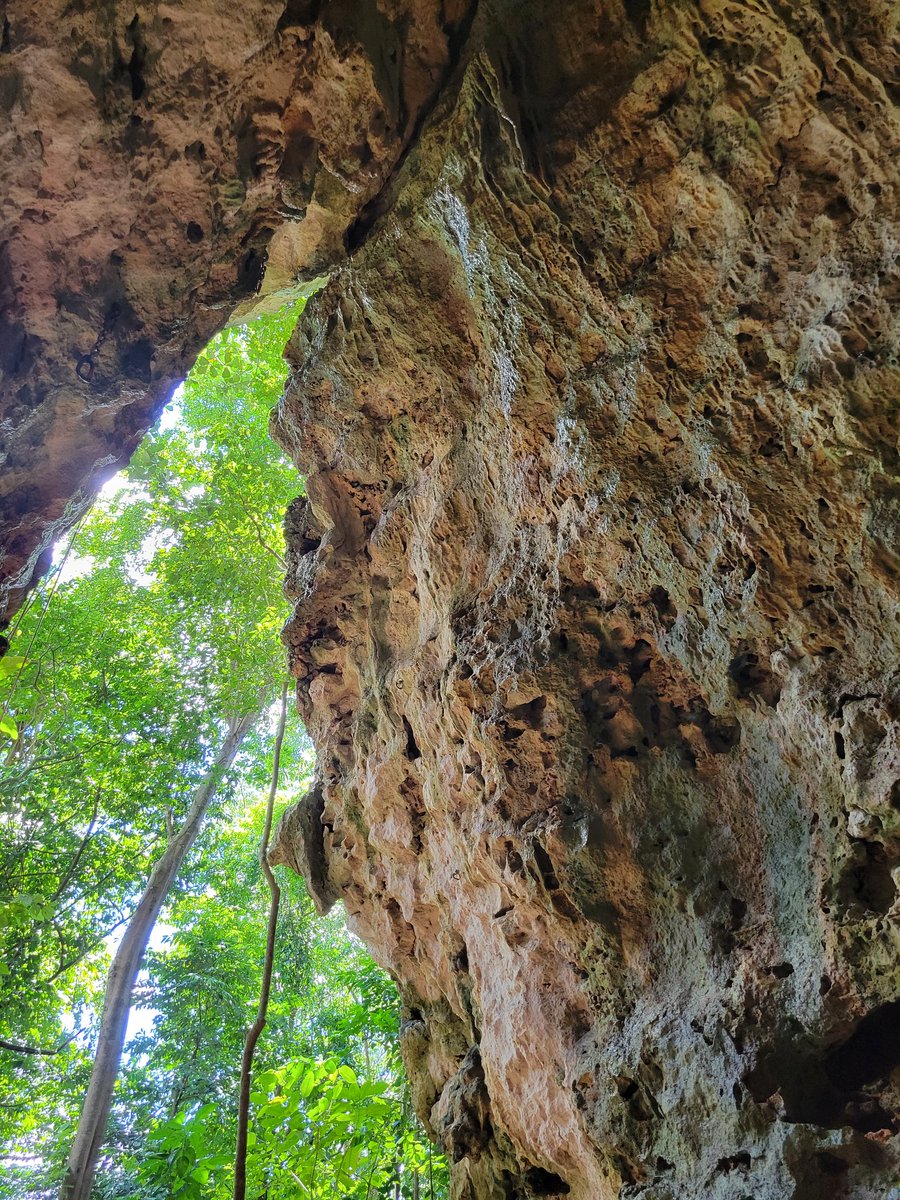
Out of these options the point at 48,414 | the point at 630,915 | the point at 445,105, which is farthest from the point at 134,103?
the point at 630,915

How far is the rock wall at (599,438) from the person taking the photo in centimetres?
297

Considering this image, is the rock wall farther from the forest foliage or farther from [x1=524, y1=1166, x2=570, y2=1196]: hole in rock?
the forest foliage

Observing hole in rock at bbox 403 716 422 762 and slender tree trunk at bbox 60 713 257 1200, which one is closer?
hole in rock at bbox 403 716 422 762

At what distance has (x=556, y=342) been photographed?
13.6 feet

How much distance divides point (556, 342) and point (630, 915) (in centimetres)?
306

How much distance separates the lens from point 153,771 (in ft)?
39.9

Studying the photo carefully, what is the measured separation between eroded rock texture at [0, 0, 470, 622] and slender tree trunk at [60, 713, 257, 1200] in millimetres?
8400

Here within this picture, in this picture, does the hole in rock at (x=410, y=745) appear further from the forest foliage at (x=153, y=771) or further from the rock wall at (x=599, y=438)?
the forest foliage at (x=153, y=771)

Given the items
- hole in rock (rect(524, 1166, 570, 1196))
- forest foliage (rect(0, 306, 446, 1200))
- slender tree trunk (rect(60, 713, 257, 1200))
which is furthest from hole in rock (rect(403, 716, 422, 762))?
slender tree trunk (rect(60, 713, 257, 1200))

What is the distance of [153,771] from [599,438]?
10615 millimetres

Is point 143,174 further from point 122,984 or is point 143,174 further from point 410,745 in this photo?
point 122,984

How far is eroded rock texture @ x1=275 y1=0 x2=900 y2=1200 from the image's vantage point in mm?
2957

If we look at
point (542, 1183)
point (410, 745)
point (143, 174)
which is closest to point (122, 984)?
point (410, 745)

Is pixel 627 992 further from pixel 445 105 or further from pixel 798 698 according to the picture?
pixel 445 105
